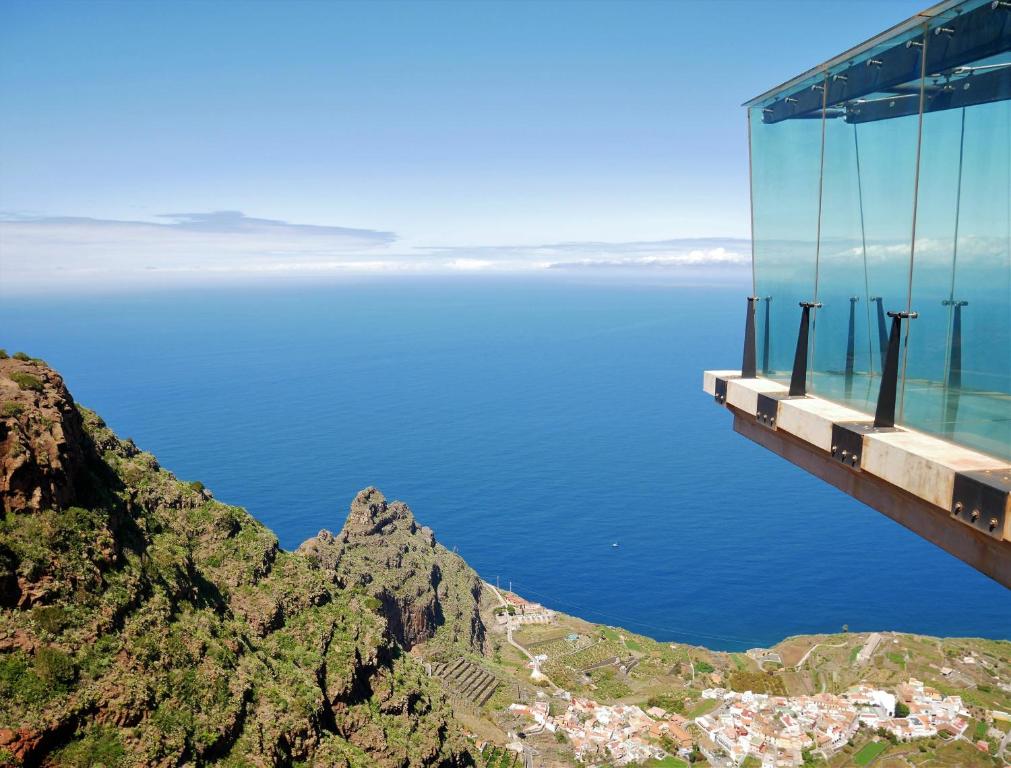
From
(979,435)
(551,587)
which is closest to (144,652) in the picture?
(979,435)

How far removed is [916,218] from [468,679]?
1314 inches

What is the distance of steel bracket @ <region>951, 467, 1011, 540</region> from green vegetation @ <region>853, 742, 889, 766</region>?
31176mm

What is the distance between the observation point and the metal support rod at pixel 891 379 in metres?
4.35

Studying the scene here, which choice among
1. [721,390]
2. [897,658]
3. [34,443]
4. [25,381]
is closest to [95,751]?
[34,443]

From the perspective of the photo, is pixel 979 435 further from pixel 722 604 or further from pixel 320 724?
pixel 722 604

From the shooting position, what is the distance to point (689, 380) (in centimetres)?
11856

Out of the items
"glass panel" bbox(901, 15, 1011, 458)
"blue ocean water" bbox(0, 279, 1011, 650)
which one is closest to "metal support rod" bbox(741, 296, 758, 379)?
"glass panel" bbox(901, 15, 1011, 458)

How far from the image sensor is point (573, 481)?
7462cm

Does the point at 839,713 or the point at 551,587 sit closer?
the point at 839,713

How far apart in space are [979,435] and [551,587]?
177 feet

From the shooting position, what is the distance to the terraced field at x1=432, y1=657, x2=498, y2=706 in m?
32.6

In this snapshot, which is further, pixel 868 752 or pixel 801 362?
pixel 868 752

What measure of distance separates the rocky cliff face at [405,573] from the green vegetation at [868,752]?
18.4 m

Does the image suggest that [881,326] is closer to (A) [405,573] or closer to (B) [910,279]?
(B) [910,279]
